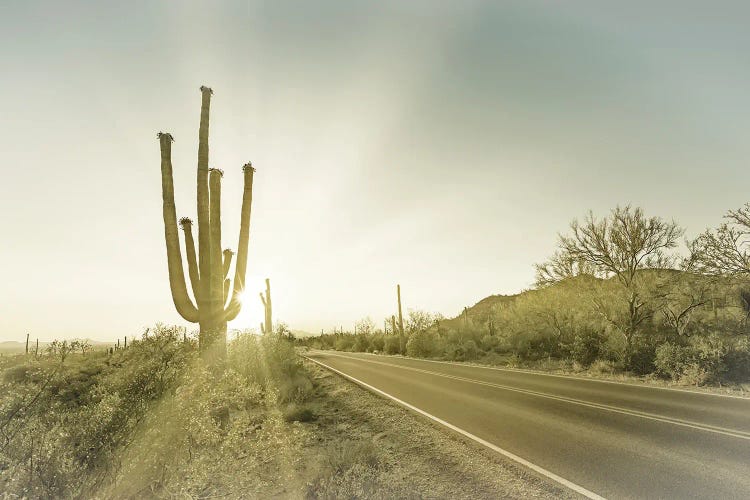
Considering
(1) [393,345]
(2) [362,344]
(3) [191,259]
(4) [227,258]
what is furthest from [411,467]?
(2) [362,344]

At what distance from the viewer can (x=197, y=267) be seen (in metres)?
13.3

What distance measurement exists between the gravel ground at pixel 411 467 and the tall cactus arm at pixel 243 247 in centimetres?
603

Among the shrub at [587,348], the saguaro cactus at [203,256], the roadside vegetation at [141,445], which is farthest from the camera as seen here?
the shrub at [587,348]

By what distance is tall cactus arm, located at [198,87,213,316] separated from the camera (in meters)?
12.5

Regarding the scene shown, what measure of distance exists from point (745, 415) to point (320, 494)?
8980 mm

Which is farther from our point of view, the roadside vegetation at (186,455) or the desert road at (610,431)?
the desert road at (610,431)

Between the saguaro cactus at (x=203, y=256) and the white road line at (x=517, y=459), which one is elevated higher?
the saguaro cactus at (x=203, y=256)

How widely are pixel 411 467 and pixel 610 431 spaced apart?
154 inches

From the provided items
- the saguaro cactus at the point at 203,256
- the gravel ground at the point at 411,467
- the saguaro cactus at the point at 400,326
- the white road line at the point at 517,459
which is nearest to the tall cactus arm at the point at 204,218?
the saguaro cactus at the point at 203,256

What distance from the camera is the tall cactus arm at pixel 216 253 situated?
12.3 m

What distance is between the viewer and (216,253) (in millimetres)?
12461

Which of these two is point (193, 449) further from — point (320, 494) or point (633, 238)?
point (633, 238)

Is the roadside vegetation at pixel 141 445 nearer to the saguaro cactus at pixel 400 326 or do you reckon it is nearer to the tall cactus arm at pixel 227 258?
the tall cactus arm at pixel 227 258

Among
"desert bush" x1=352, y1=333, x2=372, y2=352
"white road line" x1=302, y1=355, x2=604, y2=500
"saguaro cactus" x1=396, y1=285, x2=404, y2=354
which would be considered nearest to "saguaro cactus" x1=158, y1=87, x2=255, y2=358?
→ "white road line" x1=302, y1=355, x2=604, y2=500
